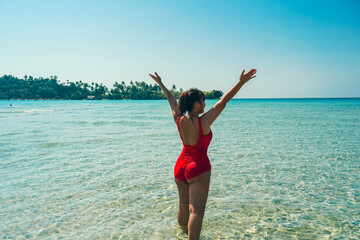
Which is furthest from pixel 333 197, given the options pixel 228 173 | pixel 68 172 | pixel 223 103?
pixel 68 172

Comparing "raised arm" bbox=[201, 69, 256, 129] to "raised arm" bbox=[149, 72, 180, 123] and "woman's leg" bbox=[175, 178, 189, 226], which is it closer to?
"raised arm" bbox=[149, 72, 180, 123]

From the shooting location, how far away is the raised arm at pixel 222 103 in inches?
123

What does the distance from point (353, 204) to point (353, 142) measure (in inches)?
371

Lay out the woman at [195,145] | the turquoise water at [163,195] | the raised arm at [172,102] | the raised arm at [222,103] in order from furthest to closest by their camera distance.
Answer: the turquoise water at [163,195], the raised arm at [172,102], the woman at [195,145], the raised arm at [222,103]

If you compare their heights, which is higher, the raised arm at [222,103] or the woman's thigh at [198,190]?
the raised arm at [222,103]

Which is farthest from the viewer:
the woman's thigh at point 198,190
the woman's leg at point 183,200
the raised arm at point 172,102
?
the woman's leg at point 183,200

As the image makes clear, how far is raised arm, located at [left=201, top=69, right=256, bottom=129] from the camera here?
10.3 feet

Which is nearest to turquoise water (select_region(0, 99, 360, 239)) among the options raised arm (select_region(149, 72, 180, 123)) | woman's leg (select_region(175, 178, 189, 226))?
woman's leg (select_region(175, 178, 189, 226))

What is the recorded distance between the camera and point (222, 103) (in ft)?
10.3

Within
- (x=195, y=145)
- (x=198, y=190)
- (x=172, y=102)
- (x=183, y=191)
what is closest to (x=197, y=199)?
(x=198, y=190)

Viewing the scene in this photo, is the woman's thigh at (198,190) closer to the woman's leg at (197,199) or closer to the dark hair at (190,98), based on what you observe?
the woman's leg at (197,199)

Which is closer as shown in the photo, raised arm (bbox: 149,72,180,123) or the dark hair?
the dark hair

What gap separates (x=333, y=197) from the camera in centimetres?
610

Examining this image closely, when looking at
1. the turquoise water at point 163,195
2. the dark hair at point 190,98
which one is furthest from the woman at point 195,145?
the turquoise water at point 163,195
